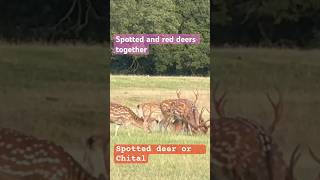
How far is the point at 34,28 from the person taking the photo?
2.89 meters

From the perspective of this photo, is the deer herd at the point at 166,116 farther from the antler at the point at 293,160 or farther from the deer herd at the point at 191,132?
the antler at the point at 293,160

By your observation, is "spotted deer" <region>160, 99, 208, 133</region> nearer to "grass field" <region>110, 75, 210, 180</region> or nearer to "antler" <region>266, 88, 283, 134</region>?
"grass field" <region>110, 75, 210, 180</region>

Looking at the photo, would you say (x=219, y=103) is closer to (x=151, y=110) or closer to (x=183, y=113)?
(x=183, y=113)

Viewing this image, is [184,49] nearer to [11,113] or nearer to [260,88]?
[260,88]

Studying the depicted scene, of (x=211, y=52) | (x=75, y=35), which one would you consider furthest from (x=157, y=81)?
(x=75, y=35)

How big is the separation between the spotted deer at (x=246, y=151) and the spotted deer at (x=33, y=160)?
699 millimetres

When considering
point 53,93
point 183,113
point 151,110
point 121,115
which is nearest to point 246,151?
point 183,113

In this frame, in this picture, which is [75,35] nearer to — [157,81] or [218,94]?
[157,81]

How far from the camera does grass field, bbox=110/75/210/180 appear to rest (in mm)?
2811

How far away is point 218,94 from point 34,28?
1.17 metres

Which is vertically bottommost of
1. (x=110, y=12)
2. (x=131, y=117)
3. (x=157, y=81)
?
(x=131, y=117)

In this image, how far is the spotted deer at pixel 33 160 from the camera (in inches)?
111

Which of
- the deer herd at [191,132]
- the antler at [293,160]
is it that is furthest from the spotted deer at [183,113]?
the antler at [293,160]

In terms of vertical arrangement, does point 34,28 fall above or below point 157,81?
above
